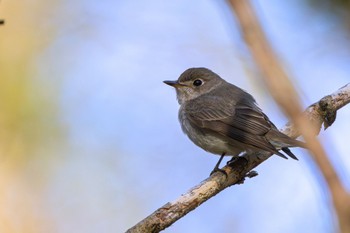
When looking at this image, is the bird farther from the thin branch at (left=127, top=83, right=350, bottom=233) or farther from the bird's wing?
the thin branch at (left=127, top=83, right=350, bottom=233)

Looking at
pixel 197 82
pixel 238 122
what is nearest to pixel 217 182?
pixel 238 122

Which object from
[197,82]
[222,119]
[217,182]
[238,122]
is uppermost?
[197,82]

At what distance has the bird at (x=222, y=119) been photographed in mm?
4723

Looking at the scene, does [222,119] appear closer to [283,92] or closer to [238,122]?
[238,122]

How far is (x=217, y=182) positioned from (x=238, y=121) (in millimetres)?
1160

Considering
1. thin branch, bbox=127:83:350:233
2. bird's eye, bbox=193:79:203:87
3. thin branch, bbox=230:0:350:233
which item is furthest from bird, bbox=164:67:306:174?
thin branch, bbox=230:0:350:233

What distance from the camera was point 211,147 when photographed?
205 inches

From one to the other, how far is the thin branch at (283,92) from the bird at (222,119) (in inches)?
133

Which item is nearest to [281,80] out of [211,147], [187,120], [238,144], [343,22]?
[238,144]

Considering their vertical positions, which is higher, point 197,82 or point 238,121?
point 197,82

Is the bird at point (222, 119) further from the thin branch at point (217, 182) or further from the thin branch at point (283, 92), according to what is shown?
the thin branch at point (283, 92)

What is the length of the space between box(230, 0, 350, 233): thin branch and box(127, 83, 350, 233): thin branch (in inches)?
106

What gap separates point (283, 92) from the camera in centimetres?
88

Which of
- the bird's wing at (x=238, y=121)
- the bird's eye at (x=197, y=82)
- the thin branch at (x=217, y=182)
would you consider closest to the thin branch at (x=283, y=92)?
the thin branch at (x=217, y=182)
